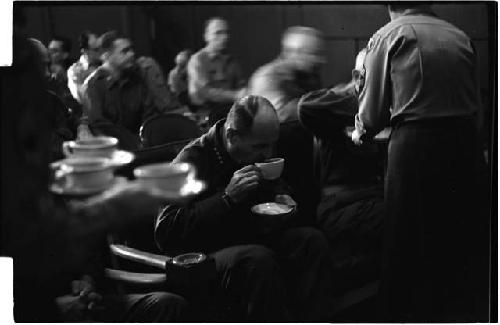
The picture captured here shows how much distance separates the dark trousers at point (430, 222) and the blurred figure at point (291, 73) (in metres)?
0.35

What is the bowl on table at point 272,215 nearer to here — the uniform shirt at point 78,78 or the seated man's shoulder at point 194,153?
the seated man's shoulder at point 194,153

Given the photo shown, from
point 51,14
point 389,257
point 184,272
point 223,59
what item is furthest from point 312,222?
point 51,14

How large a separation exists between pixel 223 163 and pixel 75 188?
514mm

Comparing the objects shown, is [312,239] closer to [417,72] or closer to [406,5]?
[417,72]

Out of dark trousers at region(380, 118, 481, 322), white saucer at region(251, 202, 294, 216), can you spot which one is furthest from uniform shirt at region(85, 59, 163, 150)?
dark trousers at region(380, 118, 481, 322)

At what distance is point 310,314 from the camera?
2555 mm

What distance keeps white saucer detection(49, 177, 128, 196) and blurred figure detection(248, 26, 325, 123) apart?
555 millimetres

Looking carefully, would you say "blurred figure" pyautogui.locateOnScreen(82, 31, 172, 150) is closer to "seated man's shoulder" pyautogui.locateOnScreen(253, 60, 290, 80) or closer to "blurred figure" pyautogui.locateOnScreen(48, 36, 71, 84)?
"blurred figure" pyautogui.locateOnScreen(48, 36, 71, 84)

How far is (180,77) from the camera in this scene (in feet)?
8.04

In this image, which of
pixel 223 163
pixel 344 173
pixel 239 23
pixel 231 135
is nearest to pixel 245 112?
pixel 231 135

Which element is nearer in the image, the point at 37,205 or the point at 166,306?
the point at 37,205

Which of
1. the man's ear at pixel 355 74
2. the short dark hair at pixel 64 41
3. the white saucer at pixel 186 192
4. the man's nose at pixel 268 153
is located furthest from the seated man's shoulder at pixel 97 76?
the man's ear at pixel 355 74

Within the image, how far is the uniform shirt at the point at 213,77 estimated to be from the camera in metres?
2.44

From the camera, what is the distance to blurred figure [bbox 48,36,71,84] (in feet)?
7.95
